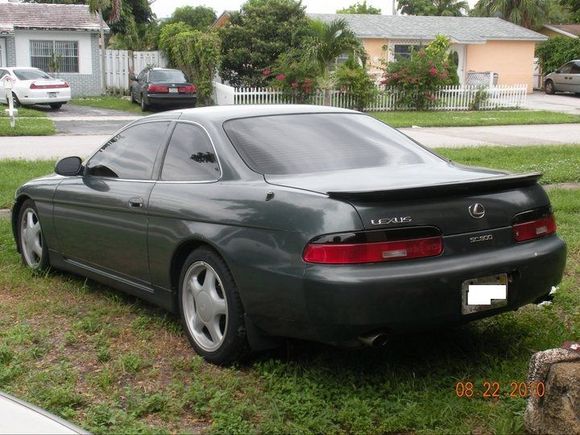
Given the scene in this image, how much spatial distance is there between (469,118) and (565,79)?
53.7 ft

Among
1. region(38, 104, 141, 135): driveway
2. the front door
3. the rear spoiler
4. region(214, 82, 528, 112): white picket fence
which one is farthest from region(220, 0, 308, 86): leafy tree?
the rear spoiler

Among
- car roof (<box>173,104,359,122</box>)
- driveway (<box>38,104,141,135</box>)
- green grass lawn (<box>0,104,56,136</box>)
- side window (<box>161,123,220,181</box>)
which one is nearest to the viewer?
side window (<box>161,123,220,181</box>)

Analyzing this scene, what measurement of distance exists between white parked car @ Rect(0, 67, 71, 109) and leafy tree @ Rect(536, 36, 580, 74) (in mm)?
26627

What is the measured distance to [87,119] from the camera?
23.9m

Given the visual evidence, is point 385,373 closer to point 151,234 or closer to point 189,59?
point 151,234

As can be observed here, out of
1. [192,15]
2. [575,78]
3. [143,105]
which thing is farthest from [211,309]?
[192,15]

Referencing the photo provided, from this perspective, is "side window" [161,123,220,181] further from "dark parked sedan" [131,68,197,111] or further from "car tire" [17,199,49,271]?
"dark parked sedan" [131,68,197,111]

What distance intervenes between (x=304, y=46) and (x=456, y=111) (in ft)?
19.7

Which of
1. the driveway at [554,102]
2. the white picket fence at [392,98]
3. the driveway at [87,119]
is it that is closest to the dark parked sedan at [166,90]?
the driveway at [87,119]

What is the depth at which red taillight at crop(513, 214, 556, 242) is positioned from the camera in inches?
164

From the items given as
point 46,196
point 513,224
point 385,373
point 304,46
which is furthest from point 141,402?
point 304,46

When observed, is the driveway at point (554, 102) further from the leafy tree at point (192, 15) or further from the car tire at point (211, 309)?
the leafy tree at point (192, 15)

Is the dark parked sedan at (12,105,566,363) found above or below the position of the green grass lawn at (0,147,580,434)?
above
